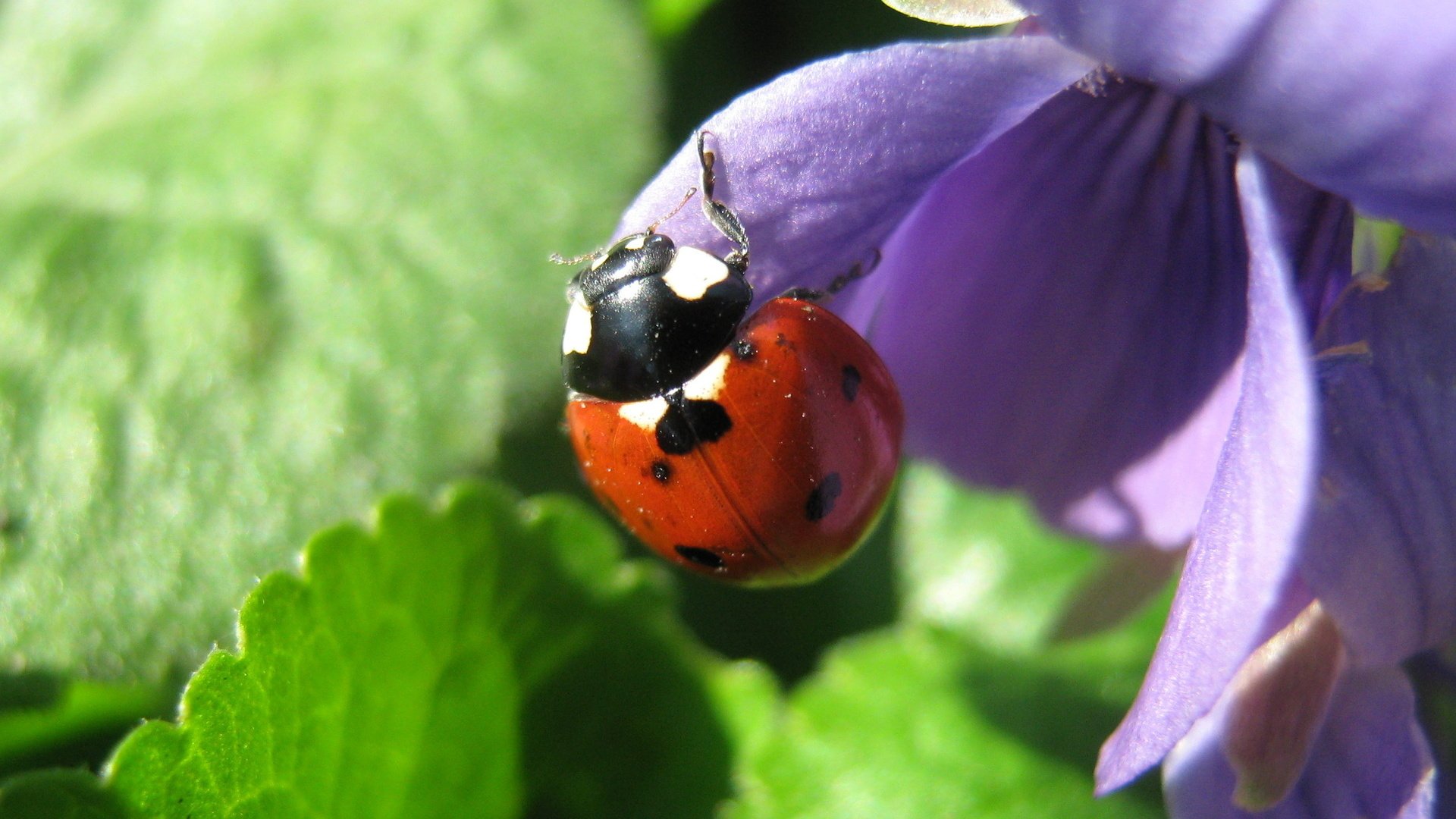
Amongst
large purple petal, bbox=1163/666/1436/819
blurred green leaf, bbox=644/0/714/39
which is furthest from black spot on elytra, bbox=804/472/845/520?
blurred green leaf, bbox=644/0/714/39

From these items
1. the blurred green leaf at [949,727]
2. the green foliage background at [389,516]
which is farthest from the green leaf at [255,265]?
the blurred green leaf at [949,727]

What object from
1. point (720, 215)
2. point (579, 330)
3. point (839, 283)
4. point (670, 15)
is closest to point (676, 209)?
point (720, 215)

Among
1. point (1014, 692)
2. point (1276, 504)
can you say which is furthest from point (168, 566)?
point (1276, 504)

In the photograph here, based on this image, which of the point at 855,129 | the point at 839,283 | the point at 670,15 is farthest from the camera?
the point at 670,15

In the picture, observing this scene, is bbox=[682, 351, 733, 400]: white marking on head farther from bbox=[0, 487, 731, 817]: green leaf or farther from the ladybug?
bbox=[0, 487, 731, 817]: green leaf

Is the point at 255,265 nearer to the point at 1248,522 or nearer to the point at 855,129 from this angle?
the point at 855,129

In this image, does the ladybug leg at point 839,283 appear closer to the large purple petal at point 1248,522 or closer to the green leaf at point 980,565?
the large purple petal at point 1248,522
